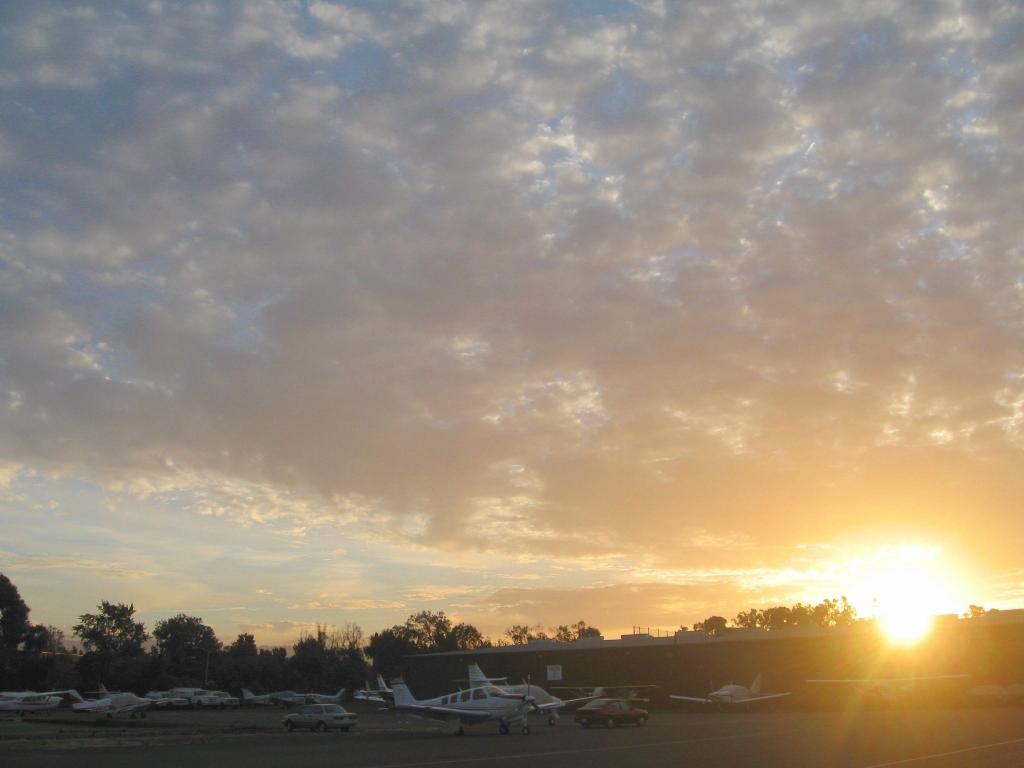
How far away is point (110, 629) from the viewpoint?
146375mm

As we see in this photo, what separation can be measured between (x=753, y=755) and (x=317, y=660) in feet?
352

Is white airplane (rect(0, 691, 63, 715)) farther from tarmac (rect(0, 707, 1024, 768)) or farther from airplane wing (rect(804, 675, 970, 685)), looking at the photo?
airplane wing (rect(804, 675, 970, 685))

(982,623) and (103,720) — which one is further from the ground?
(982,623)

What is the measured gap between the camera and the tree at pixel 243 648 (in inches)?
5500

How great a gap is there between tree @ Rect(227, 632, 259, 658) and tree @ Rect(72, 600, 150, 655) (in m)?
15.3

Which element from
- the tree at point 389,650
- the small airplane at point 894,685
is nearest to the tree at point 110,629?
the tree at point 389,650

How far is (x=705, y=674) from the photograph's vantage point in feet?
246

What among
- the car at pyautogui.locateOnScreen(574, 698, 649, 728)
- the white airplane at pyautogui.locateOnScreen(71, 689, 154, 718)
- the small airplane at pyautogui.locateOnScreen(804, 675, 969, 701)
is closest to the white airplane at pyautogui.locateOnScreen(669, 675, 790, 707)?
the small airplane at pyautogui.locateOnScreen(804, 675, 969, 701)

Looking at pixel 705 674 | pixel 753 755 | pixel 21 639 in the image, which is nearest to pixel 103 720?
pixel 705 674

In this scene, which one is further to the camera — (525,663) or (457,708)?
(525,663)

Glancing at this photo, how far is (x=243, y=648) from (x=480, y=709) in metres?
117

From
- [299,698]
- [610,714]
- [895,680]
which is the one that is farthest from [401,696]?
[299,698]

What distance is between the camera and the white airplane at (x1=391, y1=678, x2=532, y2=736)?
4188 centimetres

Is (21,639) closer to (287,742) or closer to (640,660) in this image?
(640,660)
